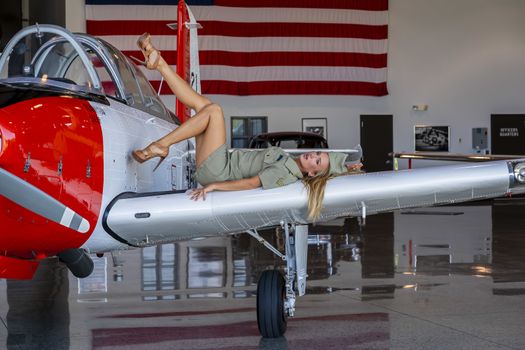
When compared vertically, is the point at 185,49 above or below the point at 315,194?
above

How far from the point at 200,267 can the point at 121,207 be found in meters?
4.55

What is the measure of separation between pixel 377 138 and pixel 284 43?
3790 millimetres

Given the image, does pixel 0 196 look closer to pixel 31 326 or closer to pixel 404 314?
pixel 31 326

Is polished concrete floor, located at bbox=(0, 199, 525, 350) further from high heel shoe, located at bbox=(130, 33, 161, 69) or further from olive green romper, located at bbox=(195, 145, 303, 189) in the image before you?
high heel shoe, located at bbox=(130, 33, 161, 69)

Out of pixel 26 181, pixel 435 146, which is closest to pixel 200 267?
pixel 26 181

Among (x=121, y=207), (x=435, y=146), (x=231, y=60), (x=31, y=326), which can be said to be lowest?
(x=31, y=326)

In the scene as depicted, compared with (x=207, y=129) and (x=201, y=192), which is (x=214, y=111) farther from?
(x=201, y=192)

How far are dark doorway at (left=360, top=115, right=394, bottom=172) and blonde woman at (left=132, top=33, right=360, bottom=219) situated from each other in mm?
16465

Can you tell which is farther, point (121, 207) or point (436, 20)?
point (436, 20)

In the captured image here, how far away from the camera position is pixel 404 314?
6414mm

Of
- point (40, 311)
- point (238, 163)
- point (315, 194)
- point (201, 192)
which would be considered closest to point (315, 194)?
point (315, 194)

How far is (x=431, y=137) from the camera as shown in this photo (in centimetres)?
2231

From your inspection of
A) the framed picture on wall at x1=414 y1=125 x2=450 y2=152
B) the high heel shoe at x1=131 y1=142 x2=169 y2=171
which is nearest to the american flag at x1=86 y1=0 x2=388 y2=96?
the framed picture on wall at x1=414 y1=125 x2=450 y2=152

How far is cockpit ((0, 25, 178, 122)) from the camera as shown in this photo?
516 cm
